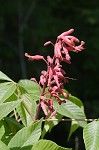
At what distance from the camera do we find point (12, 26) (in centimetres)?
1347

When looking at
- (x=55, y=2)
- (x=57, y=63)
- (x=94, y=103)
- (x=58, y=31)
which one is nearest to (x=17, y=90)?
(x=57, y=63)

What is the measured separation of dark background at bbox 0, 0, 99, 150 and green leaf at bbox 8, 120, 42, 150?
10.0 metres

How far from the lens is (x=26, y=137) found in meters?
1.20

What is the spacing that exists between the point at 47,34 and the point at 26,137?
10.8 metres

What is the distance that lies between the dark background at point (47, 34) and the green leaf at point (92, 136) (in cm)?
987

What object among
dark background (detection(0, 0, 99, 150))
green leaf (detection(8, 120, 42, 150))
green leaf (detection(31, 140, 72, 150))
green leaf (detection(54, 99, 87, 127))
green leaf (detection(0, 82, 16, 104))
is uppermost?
dark background (detection(0, 0, 99, 150))

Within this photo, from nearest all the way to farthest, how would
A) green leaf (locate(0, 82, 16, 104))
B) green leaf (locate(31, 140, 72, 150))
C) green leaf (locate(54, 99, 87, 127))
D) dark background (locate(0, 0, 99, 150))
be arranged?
green leaf (locate(31, 140, 72, 150)) < green leaf (locate(0, 82, 16, 104)) < green leaf (locate(54, 99, 87, 127)) < dark background (locate(0, 0, 99, 150))

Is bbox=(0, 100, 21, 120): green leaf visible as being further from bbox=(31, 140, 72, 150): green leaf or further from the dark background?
the dark background

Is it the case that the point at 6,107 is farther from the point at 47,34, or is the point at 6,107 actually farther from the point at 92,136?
the point at 47,34

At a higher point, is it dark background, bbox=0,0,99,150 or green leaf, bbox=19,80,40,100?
dark background, bbox=0,0,99,150

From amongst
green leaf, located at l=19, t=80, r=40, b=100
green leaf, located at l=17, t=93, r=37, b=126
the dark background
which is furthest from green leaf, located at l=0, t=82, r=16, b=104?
the dark background

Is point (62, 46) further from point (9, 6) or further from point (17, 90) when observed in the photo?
point (9, 6)

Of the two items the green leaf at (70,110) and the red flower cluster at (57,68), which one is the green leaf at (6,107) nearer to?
the red flower cluster at (57,68)

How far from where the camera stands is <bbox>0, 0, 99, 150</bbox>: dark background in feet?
38.7
